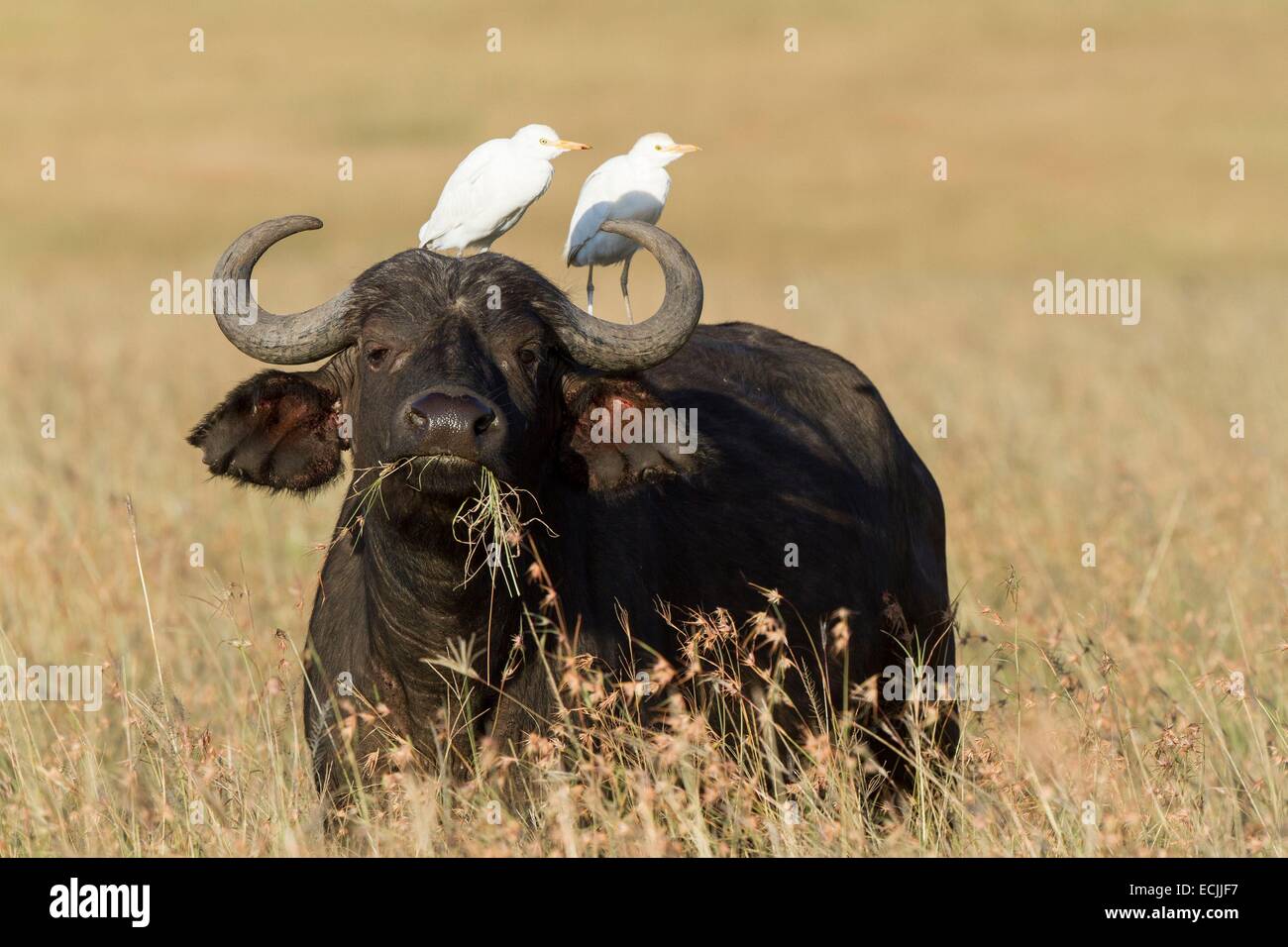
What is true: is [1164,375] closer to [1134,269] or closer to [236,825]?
[236,825]

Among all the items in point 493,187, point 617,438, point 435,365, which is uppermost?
point 493,187

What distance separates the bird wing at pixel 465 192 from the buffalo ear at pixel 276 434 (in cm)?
86

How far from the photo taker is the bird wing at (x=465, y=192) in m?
6.25

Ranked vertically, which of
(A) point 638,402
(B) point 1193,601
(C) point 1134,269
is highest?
(C) point 1134,269

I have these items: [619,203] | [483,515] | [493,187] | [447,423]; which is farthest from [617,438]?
[619,203]

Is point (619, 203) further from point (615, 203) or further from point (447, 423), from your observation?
point (447, 423)

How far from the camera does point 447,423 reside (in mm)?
4891

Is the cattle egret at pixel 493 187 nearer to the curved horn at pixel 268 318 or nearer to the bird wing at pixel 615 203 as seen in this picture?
the bird wing at pixel 615 203

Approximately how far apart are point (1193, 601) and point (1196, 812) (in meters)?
3.94

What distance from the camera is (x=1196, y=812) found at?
5547mm

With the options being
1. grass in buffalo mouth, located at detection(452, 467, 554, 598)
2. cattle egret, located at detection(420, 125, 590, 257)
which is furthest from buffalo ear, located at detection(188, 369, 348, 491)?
cattle egret, located at detection(420, 125, 590, 257)

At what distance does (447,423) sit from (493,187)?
5.19 ft

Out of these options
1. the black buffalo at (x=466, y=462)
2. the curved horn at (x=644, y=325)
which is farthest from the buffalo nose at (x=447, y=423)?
the curved horn at (x=644, y=325)
